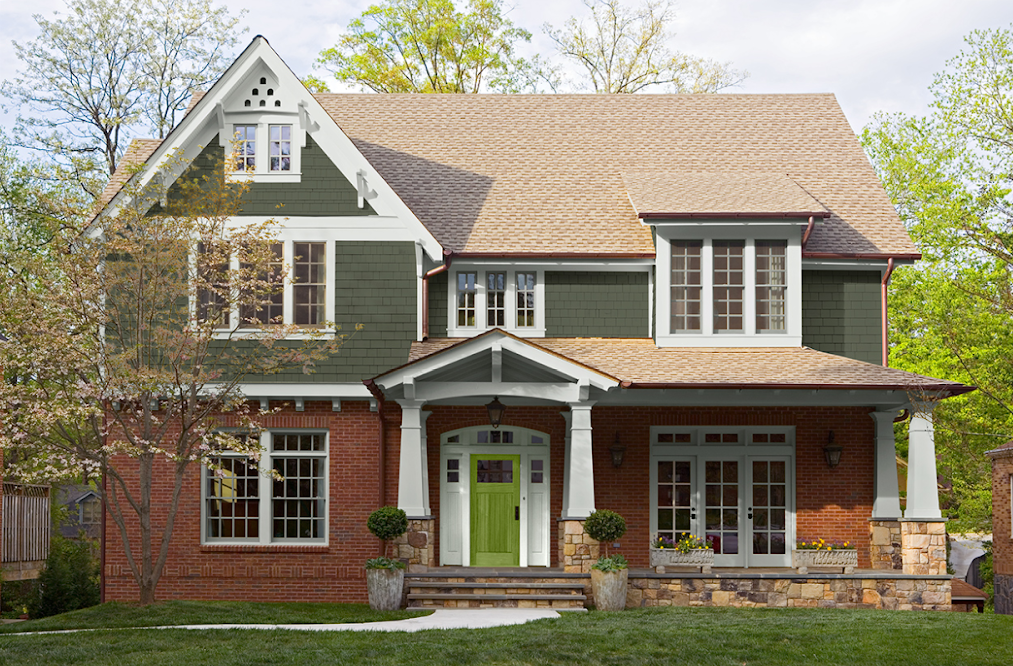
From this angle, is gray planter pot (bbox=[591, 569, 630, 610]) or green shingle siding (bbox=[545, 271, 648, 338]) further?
green shingle siding (bbox=[545, 271, 648, 338])

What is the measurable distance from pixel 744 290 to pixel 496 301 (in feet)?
14.5

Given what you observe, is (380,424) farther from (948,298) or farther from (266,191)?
(948,298)

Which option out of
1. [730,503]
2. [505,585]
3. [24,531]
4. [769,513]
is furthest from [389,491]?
[24,531]

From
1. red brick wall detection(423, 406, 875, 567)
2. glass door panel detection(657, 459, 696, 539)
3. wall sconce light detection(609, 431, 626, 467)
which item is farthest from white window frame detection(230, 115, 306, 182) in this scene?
glass door panel detection(657, 459, 696, 539)

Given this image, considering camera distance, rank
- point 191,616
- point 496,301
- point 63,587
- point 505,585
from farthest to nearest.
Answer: point 63,587, point 496,301, point 505,585, point 191,616

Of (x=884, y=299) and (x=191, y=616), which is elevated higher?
(x=884, y=299)

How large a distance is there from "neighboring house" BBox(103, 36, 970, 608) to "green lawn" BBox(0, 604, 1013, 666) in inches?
164

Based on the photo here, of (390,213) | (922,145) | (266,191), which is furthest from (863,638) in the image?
(922,145)

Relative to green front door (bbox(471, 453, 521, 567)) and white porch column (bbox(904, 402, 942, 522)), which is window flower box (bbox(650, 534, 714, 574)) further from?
white porch column (bbox(904, 402, 942, 522))

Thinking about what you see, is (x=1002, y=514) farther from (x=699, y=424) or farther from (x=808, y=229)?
(x=808, y=229)

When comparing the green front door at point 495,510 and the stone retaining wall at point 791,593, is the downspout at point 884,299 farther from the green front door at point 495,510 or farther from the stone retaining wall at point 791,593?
the green front door at point 495,510

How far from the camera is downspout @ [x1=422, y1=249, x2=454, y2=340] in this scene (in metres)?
18.6

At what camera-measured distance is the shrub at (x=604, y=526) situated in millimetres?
16094

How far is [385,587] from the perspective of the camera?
15711mm
